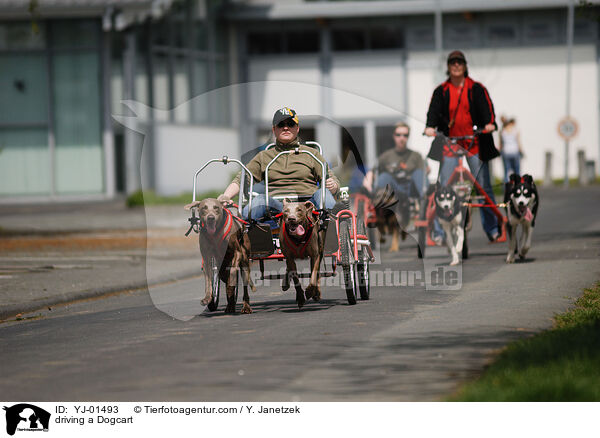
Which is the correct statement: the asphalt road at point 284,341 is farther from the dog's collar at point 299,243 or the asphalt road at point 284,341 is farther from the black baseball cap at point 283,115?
the black baseball cap at point 283,115

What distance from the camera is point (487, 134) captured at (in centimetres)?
1555

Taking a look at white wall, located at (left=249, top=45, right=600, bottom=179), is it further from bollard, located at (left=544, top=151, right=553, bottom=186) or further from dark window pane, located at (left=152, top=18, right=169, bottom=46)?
dark window pane, located at (left=152, top=18, right=169, bottom=46)

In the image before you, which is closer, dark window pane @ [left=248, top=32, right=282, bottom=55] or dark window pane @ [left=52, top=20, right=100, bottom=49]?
dark window pane @ [left=52, top=20, right=100, bottom=49]

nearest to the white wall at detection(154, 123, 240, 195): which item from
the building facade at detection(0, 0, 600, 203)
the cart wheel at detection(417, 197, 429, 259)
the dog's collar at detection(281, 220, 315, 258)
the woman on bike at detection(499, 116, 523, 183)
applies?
the building facade at detection(0, 0, 600, 203)

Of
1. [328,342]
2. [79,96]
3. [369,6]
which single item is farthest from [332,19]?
[328,342]

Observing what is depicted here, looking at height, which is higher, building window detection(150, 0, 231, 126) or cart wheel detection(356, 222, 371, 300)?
building window detection(150, 0, 231, 126)

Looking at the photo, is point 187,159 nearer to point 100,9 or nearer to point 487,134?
point 100,9

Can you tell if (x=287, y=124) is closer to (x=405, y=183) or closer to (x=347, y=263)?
(x=347, y=263)

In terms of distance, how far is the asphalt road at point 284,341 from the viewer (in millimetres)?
7477

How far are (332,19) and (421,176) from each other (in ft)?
111

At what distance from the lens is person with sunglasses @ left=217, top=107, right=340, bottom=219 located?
1143cm

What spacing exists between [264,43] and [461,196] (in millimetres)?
35741
